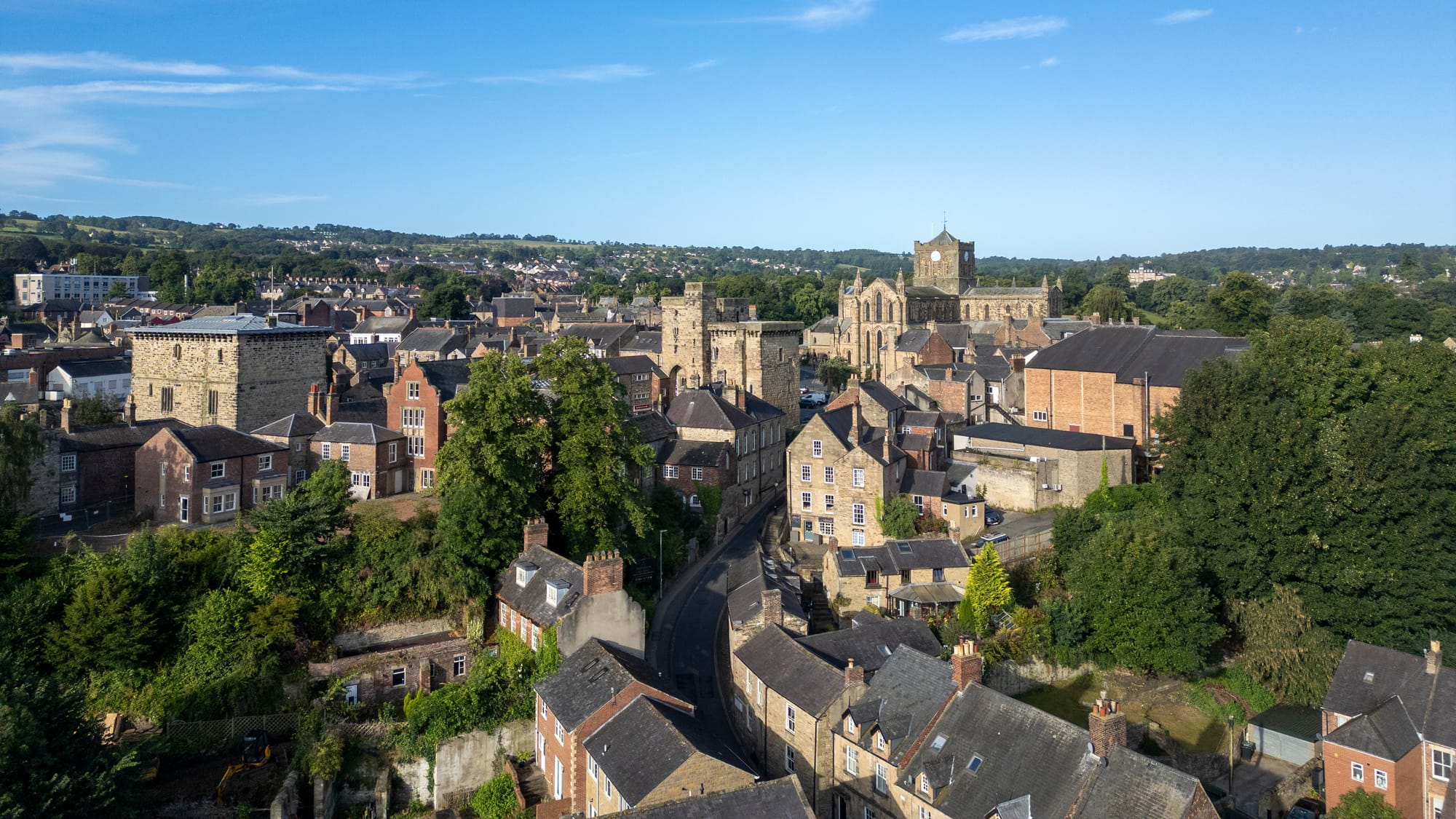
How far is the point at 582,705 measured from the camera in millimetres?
23328

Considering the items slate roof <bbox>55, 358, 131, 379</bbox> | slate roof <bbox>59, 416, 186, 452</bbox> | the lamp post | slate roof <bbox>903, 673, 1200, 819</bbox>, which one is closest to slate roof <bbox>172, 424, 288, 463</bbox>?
slate roof <bbox>59, 416, 186, 452</bbox>

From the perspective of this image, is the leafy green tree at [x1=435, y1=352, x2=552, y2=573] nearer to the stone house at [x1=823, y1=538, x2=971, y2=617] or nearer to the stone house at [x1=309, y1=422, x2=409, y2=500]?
the stone house at [x1=309, y1=422, x2=409, y2=500]

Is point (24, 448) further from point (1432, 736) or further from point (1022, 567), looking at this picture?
point (1432, 736)

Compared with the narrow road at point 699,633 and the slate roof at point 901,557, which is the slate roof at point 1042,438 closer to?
the slate roof at point 901,557

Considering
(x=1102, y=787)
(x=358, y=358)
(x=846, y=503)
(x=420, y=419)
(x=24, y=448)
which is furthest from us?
(x=358, y=358)

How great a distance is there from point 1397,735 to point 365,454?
107ft

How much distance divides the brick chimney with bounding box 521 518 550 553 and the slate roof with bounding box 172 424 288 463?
1049cm

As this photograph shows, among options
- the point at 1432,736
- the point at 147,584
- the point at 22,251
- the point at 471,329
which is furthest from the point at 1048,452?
the point at 22,251

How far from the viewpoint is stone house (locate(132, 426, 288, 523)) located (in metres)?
32.7

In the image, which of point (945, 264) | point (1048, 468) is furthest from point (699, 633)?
point (945, 264)

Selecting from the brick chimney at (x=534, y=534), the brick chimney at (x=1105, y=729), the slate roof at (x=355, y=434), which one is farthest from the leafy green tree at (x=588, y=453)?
the brick chimney at (x=1105, y=729)

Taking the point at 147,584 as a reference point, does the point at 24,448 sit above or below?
above

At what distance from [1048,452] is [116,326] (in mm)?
81398

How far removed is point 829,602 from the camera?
34.4 meters
